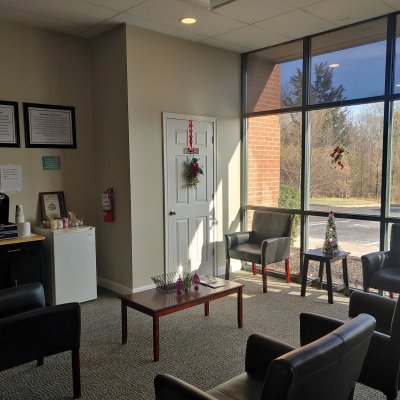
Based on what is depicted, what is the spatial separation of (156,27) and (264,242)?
270cm

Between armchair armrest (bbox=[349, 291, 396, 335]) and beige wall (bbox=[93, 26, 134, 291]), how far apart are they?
257 centimetres

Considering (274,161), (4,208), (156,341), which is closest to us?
(156,341)

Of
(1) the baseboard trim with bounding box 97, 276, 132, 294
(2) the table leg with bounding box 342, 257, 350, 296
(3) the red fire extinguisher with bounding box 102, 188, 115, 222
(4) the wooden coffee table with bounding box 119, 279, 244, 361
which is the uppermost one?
(3) the red fire extinguisher with bounding box 102, 188, 115, 222

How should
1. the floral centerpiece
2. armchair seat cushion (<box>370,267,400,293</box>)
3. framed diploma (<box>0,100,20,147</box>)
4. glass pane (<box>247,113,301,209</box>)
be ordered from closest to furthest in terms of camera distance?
armchair seat cushion (<box>370,267,400,293</box>) → framed diploma (<box>0,100,20,147</box>) → the floral centerpiece → glass pane (<box>247,113,301,209</box>)

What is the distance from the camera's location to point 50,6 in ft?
12.8

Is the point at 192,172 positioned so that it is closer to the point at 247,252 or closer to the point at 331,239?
the point at 247,252

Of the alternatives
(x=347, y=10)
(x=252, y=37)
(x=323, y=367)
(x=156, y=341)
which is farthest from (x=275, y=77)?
(x=323, y=367)

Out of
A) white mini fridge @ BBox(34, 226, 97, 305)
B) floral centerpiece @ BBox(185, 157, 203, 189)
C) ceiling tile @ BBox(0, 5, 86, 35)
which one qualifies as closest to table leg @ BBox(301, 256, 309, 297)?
floral centerpiece @ BBox(185, 157, 203, 189)

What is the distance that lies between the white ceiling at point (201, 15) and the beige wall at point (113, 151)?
29 centimetres

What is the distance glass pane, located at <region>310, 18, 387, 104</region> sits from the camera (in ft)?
14.3

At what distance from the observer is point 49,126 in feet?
15.3

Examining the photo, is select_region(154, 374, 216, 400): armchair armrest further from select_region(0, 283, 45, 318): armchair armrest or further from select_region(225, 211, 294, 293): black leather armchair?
select_region(225, 211, 294, 293): black leather armchair

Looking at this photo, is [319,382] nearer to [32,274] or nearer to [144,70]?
[32,274]

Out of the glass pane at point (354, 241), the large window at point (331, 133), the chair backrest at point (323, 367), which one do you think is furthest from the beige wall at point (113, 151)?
the chair backrest at point (323, 367)
